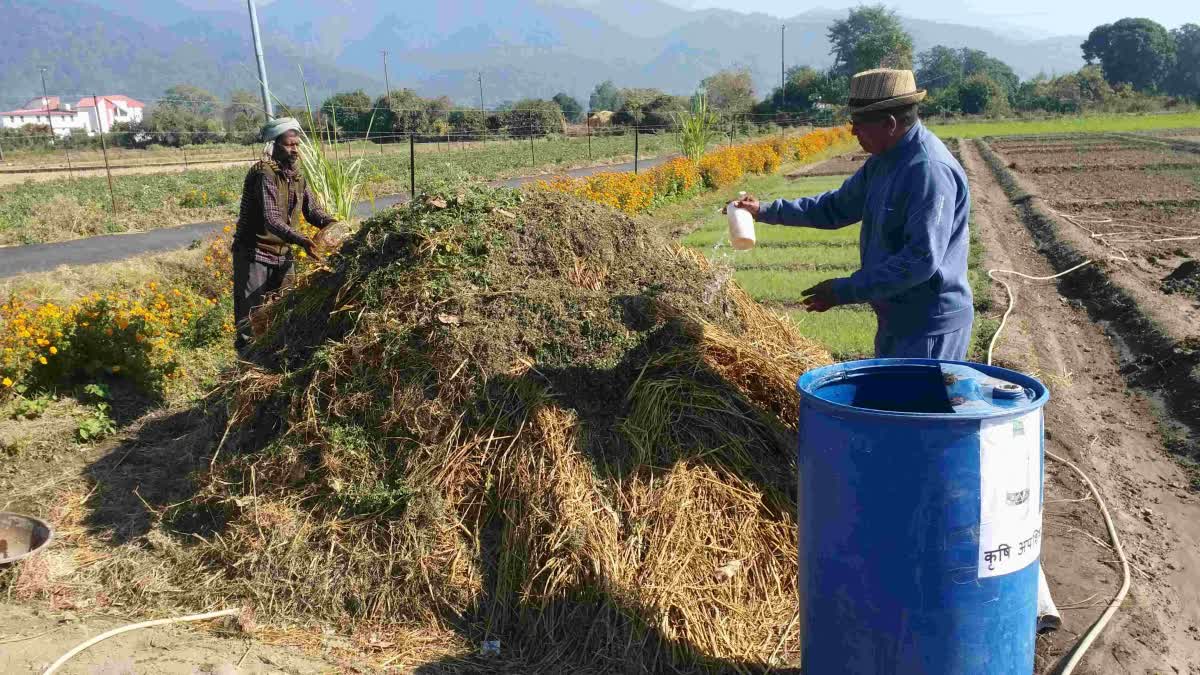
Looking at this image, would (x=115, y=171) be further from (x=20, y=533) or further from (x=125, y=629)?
(x=125, y=629)

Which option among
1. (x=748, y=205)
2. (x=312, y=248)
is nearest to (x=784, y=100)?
(x=312, y=248)

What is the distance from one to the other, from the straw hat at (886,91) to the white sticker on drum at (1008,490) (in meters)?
1.30

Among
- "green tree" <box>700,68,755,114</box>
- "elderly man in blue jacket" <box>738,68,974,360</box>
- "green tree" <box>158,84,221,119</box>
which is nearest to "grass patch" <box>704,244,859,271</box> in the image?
"elderly man in blue jacket" <box>738,68,974,360</box>

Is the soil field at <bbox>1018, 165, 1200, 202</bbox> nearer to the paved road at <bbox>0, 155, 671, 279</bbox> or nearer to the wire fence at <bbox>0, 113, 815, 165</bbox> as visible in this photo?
the paved road at <bbox>0, 155, 671, 279</bbox>

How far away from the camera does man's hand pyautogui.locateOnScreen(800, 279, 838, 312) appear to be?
2996 millimetres

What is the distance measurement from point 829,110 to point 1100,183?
41401mm

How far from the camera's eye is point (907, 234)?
291 centimetres

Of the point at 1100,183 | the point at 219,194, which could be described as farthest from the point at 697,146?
the point at 219,194

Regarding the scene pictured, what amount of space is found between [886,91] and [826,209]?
30.4 inches

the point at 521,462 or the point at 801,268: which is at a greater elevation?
the point at 521,462

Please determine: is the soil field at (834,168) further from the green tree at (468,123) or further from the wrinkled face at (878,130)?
the wrinkled face at (878,130)

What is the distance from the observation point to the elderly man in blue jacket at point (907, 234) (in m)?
2.87

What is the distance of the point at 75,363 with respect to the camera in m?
5.88

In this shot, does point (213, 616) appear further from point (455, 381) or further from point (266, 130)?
point (266, 130)
